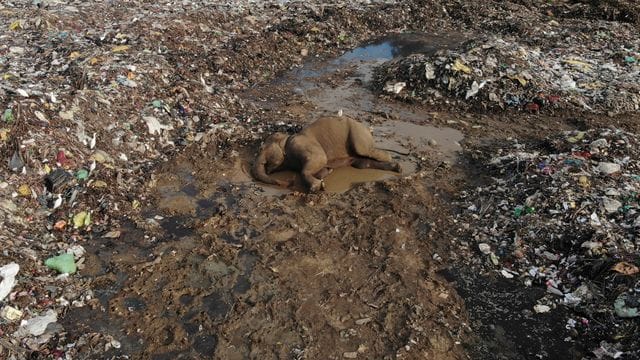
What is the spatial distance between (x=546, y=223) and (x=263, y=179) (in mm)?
3098

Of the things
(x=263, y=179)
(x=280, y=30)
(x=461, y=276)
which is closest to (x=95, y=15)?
(x=280, y=30)

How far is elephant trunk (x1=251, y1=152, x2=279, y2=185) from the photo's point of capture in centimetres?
563

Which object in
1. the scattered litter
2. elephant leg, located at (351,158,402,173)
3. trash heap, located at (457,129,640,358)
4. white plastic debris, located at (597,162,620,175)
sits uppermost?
white plastic debris, located at (597,162,620,175)

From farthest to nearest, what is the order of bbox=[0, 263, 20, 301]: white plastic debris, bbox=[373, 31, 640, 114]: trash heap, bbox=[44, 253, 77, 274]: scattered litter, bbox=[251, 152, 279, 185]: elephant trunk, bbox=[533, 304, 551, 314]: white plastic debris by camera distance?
bbox=[373, 31, 640, 114]: trash heap
bbox=[251, 152, 279, 185]: elephant trunk
bbox=[44, 253, 77, 274]: scattered litter
bbox=[533, 304, 551, 314]: white plastic debris
bbox=[0, 263, 20, 301]: white plastic debris

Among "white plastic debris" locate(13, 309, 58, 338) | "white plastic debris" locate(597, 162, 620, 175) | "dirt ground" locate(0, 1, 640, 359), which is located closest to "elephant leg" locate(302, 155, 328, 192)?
"dirt ground" locate(0, 1, 640, 359)

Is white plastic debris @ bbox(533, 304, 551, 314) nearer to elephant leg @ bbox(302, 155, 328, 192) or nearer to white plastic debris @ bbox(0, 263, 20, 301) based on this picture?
elephant leg @ bbox(302, 155, 328, 192)

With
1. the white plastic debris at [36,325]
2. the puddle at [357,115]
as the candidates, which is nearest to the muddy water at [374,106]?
the puddle at [357,115]

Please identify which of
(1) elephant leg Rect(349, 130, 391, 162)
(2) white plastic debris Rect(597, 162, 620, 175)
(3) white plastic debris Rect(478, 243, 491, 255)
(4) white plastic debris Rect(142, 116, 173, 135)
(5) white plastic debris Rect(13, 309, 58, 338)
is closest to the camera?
(5) white plastic debris Rect(13, 309, 58, 338)

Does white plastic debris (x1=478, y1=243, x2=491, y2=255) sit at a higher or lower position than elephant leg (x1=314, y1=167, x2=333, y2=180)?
higher

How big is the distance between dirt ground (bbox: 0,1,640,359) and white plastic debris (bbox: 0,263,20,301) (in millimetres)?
513

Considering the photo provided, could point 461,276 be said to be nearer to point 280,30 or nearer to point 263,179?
point 263,179

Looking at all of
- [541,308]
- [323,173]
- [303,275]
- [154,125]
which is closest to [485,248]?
[541,308]

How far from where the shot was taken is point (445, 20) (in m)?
12.1

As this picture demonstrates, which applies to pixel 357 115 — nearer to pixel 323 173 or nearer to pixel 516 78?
pixel 323 173
